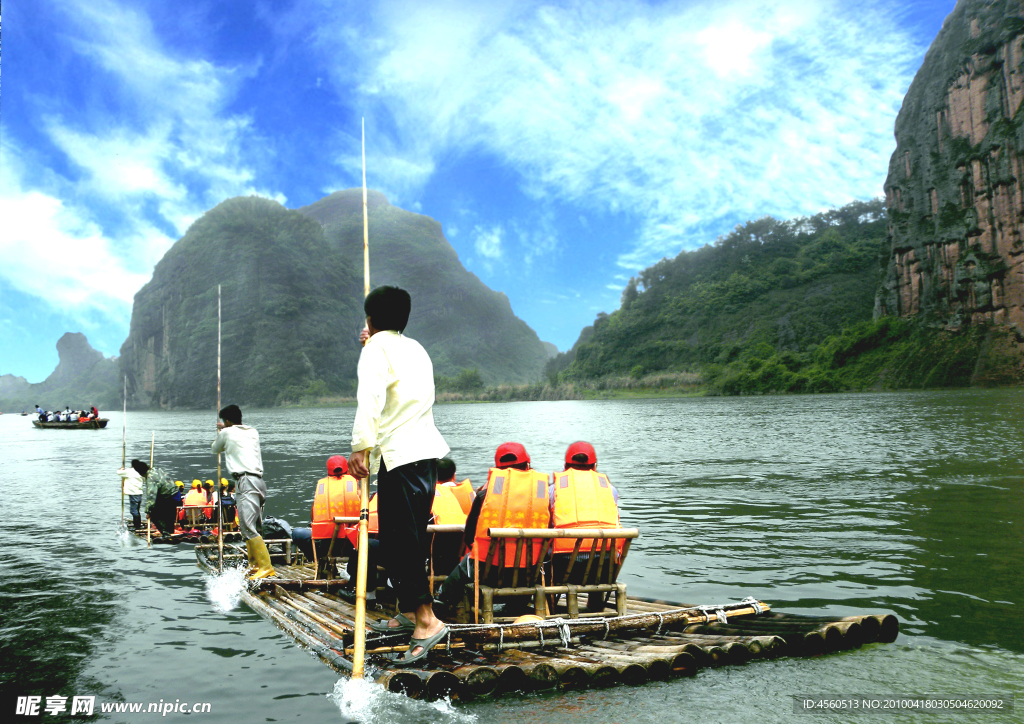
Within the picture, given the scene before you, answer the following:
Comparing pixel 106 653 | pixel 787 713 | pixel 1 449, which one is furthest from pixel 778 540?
pixel 1 449

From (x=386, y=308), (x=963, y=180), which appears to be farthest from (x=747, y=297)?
(x=386, y=308)

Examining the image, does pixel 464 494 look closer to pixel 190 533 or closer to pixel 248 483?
pixel 248 483

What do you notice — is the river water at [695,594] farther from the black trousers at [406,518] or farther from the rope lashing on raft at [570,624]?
the black trousers at [406,518]

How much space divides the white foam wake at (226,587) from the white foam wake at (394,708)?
5113 millimetres

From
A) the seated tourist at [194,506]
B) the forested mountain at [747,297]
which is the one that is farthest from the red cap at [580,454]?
the forested mountain at [747,297]

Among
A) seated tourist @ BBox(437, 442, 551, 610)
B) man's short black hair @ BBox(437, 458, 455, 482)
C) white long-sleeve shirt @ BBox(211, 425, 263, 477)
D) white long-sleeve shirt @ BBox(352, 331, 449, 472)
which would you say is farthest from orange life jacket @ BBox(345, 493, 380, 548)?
white long-sleeve shirt @ BBox(352, 331, 449, 472)

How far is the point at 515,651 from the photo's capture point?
598cm

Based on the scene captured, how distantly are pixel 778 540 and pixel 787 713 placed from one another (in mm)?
9180

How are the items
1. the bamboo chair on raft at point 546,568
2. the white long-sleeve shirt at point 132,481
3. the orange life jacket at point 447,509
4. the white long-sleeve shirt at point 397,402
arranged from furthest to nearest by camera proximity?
1. the white long-sleeve shirt at point 132,481
2. the orange life jacket at point 447,509
3. the bamboo chair on raft at point 546,568
4. the white long-sleeve shirt at point 397,402

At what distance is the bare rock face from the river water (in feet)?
299

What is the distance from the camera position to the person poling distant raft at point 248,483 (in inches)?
372

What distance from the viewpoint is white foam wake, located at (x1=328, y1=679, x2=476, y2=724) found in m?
5.19

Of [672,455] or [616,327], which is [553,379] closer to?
[616,327]
